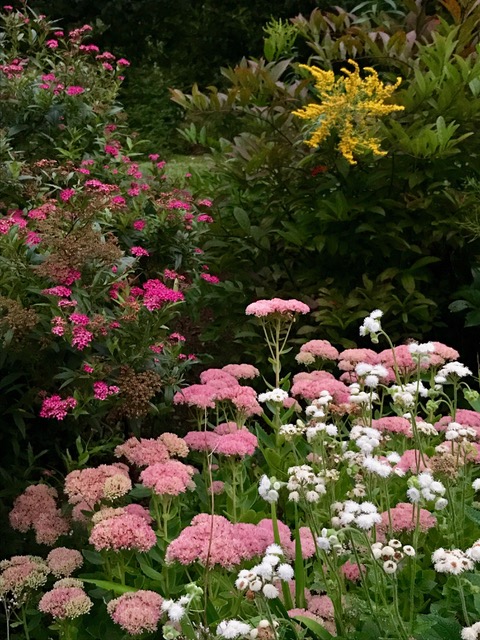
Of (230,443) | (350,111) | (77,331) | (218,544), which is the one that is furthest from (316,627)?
(350,111)

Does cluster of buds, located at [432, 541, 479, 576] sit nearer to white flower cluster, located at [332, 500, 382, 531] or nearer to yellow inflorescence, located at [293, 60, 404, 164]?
white flower cluster, located at [332, 500, 382, 531]

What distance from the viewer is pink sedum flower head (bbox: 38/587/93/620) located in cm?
188

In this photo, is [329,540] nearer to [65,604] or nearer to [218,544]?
[218,544]

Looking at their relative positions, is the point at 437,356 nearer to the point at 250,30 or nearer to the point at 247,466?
the point at 247,466

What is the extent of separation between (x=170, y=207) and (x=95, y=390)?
1515mm

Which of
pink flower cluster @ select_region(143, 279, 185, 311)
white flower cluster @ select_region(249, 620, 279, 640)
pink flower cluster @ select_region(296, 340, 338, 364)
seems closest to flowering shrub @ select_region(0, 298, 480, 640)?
white flower cluster @ select_region(249, 620, 279, 640)

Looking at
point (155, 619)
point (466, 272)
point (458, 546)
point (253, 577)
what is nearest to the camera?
point (253, 577)

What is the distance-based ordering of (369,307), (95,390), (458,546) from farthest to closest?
(369,307) → (95,390) → (458,546)

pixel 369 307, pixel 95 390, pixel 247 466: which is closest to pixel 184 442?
pixel 95 390

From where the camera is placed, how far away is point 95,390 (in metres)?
2.29

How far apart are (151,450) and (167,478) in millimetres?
217

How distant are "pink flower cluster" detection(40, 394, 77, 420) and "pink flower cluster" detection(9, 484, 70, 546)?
246 mm

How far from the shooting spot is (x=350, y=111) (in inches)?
132

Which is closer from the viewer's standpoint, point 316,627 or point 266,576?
point 266,576
